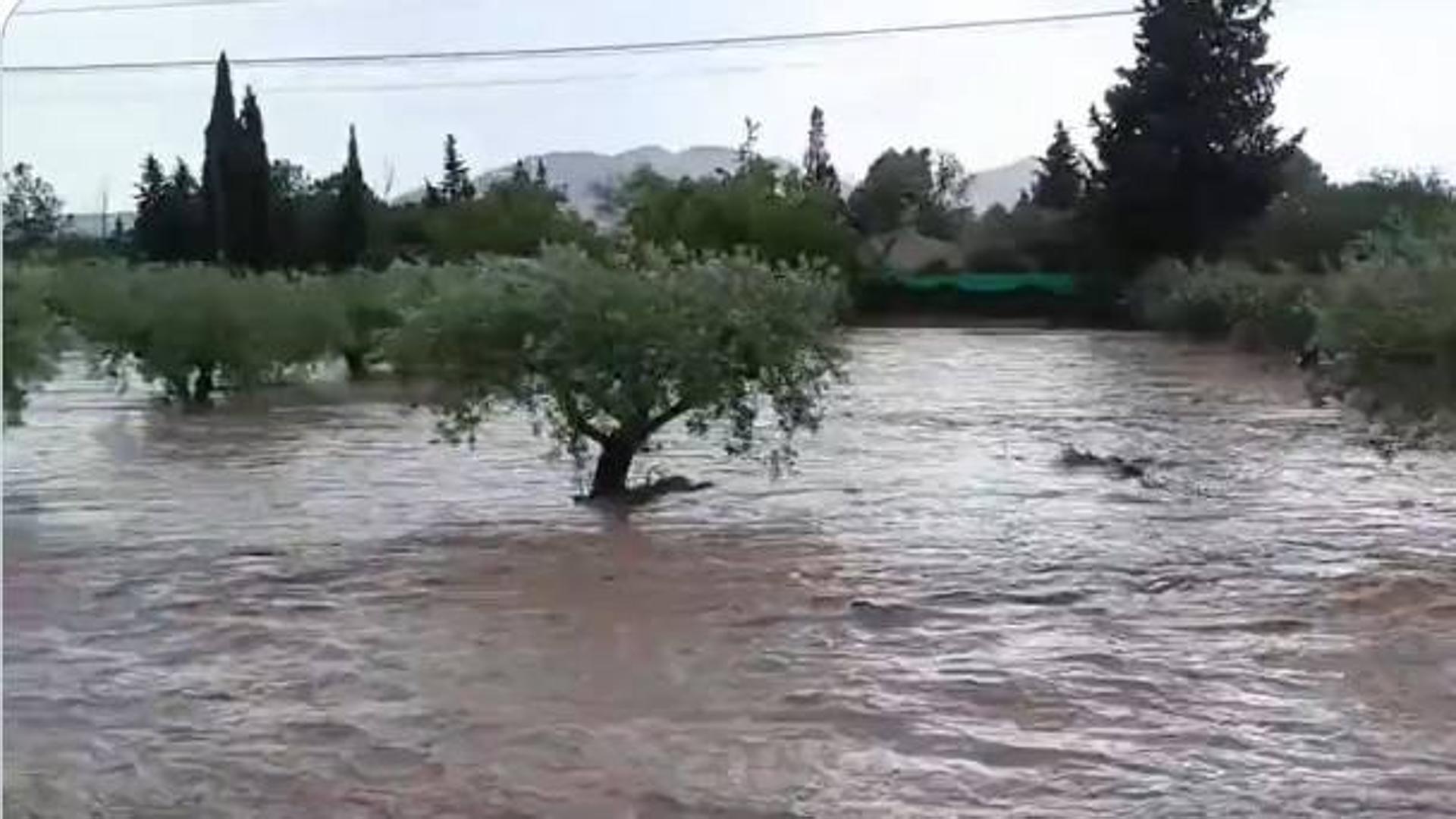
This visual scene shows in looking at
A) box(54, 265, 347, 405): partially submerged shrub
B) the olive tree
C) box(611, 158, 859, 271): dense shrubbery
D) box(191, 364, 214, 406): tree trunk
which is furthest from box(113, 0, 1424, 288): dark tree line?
box(191, 364, 214, 406): tree trunk

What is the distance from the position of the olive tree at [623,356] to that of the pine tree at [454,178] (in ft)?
6.85

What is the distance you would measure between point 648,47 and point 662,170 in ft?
1.48

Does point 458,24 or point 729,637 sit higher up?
point 458,24

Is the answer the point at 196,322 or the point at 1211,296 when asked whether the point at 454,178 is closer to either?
the point at 1211,296

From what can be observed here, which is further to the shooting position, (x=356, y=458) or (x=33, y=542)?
(x=356, y=458)

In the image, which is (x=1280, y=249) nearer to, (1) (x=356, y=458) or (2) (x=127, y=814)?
(2) (x=127, y=814)

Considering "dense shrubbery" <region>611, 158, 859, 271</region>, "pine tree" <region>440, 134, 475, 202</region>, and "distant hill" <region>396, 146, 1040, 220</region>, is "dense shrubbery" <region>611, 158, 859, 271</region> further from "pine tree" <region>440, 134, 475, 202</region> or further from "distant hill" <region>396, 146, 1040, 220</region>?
"pine tree" <region>440, 134, 475, 202</region>

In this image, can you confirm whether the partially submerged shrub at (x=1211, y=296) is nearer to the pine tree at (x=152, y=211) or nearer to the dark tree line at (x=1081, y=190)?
the dark tree line at (x=1081, y=190)

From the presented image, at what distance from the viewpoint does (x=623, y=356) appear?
7332 millimetres

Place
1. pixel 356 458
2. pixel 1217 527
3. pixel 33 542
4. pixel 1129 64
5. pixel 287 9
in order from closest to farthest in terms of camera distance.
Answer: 1. pixel 33 542
2. pixel 287 9
3. pixel 1129 64
4. pixel 1217 527
5. pixel 356 458

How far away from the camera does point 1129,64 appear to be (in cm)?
368

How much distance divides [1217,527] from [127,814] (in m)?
4.85

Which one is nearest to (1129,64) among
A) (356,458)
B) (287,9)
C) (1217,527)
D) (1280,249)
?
(1280,249)

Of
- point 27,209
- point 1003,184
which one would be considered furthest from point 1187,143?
point 27,209
